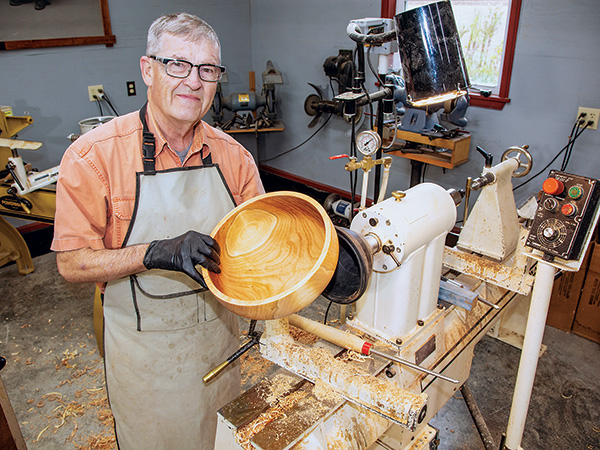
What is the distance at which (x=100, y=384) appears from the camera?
2492mm

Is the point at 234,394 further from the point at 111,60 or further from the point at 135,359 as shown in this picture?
the point at 111,60

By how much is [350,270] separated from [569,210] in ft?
2.09

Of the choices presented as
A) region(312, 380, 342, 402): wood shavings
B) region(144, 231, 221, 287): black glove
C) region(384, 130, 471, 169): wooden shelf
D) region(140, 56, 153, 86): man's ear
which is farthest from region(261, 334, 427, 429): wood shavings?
region(384, 130, 471, 169): wooden shelf

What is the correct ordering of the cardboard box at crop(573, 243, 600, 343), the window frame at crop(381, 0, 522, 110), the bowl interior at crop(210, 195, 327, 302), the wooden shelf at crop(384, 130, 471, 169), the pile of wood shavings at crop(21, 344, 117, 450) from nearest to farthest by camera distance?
the bowl interior at crop(210, 195, 327, 302), the pile of wood shavings at crop(21, 344, 117, 450), the cardboard box at crop(573, 243, 600, 343), the window frame at crop(381, 0, 522, 110), the wooden shelf at crop(384, 130, 471, 169)

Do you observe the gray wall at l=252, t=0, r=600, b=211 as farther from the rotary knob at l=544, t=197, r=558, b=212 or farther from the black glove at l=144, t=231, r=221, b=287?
the black glove at l=144, t=231, r=221, b=287

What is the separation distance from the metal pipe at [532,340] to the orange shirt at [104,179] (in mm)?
1059

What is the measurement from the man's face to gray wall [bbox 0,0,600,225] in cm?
245

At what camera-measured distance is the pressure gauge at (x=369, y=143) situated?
1.83m

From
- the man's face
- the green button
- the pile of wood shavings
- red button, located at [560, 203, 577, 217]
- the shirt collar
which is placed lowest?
the pile of wood shavings

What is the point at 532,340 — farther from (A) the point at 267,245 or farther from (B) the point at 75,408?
(B) the point at 75,408

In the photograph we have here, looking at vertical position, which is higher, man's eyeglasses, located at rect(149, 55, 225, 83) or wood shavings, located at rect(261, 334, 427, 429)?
man's eyeglasses, located at rect(149, 55, 225, 83)

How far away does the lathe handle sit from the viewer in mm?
1169

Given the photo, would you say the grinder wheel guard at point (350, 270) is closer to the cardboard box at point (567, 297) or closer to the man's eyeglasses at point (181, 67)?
the man's eyeglasses at point (181, 67)

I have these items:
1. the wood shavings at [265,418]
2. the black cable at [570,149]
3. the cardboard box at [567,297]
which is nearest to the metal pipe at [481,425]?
the wood shavings at [265,418]
